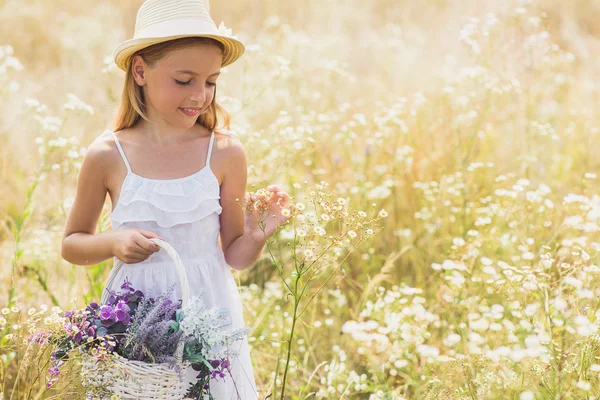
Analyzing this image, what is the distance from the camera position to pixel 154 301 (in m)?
1.83

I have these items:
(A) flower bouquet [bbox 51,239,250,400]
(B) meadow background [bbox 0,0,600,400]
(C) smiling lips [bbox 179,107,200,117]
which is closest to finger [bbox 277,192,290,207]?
(B) meadow background [bbox 0,0,600,400]

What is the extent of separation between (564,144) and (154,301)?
11.8 ft

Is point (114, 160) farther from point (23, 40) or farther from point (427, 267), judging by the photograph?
point (23, 40)

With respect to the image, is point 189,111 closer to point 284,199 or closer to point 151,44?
point 151,44

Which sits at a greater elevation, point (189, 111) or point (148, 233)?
point (189, 111)

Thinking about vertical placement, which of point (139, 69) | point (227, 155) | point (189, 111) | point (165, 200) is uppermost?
point (139, 69)

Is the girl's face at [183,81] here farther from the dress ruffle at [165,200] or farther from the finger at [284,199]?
the finger at [284,199]

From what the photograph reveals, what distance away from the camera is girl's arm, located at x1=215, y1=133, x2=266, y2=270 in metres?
2.22

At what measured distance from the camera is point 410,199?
13.1 feet

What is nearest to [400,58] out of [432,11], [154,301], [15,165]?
[432,11]

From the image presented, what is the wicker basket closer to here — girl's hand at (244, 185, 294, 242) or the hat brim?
girl's hand at (244, 185, 294, 242)

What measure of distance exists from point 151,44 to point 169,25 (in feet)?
0.31

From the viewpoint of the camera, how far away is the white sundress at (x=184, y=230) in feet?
6.84

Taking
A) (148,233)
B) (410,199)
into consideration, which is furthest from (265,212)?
(410,199)
